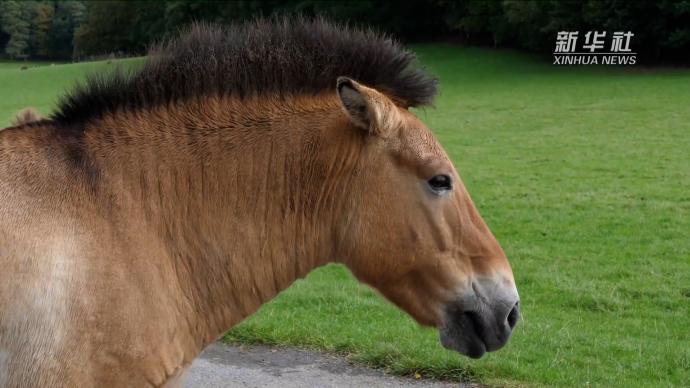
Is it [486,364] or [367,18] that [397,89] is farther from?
[367,18]

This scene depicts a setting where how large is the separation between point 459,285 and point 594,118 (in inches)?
912

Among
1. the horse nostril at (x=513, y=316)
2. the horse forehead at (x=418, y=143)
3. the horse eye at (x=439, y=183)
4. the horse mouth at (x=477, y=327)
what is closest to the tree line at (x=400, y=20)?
the horse forehead at (x=418, y=143)

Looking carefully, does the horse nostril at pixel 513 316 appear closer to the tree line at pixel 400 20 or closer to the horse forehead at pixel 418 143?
the horse forehead at pixel 418 143

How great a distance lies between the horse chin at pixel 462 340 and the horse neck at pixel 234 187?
2.10 ft

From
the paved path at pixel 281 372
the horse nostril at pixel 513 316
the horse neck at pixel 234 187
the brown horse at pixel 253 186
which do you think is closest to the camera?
the brown horse at pixel 253 186

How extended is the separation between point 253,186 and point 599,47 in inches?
1659

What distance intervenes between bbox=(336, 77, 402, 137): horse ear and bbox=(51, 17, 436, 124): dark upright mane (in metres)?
0.29

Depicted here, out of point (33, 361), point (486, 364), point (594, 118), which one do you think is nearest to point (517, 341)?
point (486, 364)

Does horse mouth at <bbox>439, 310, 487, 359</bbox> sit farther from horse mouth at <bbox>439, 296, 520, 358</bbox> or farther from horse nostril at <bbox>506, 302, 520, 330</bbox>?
horse nostril at <bbox>506, 302, 520, 330</bbox>

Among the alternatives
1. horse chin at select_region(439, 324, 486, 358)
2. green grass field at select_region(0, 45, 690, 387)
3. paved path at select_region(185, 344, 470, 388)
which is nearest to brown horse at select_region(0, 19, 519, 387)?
horse chin at select_region(439, 324, 486, 358)

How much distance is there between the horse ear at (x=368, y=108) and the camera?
3.07m

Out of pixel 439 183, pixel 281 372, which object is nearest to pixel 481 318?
pixel 439 183

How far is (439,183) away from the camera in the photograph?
3234 mm

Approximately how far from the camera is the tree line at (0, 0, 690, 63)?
40.8 m
